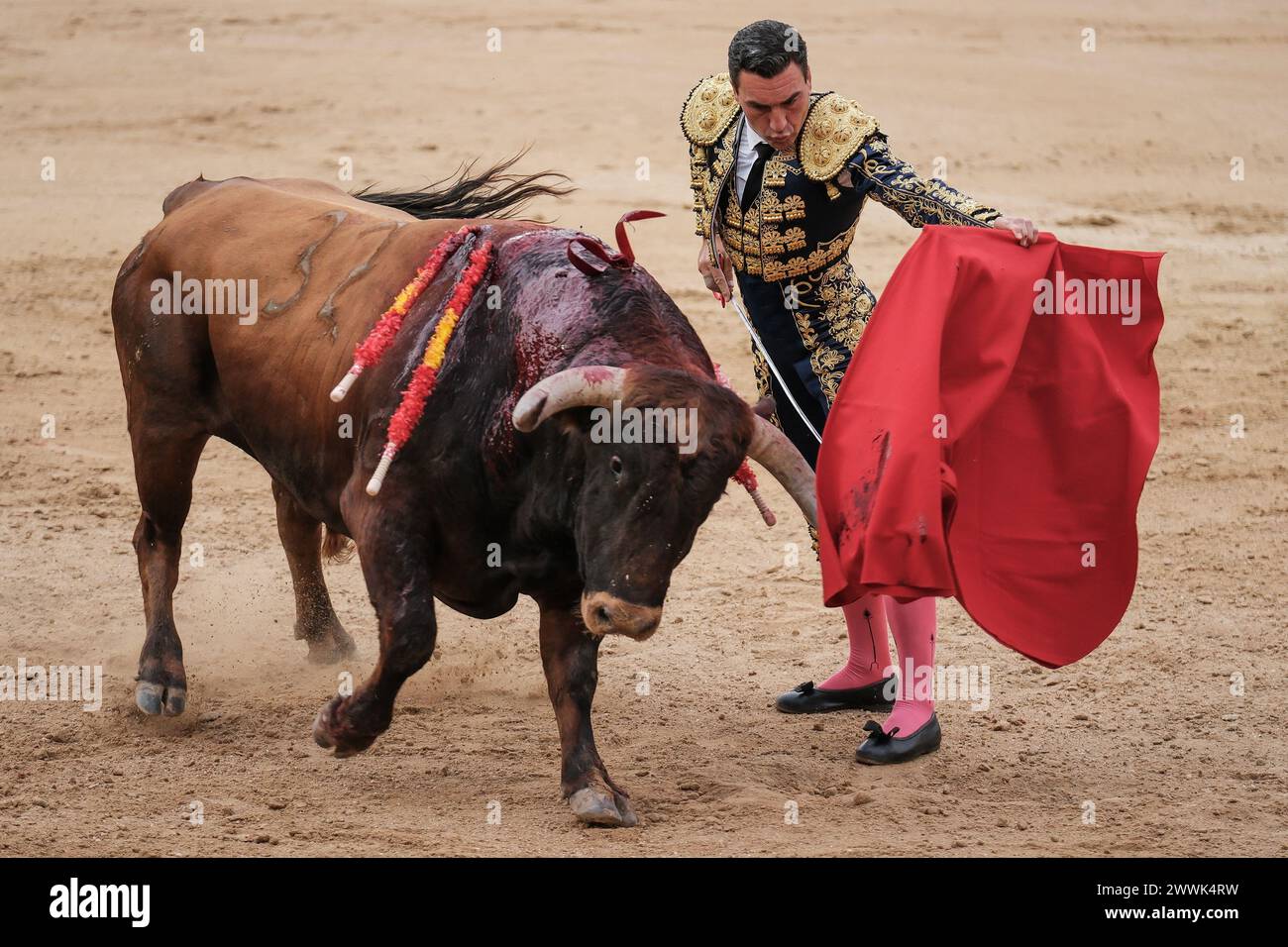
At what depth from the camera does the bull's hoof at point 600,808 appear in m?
4.25

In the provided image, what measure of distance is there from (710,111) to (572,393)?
4.47 feet

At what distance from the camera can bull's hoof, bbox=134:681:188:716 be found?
5.11 m

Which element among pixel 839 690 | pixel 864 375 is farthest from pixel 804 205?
pixel 839 690

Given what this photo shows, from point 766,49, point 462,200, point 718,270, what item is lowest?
point 718,270

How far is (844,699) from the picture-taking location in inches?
208

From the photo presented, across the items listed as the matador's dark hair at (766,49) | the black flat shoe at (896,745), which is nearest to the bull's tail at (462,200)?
the matador's dark hair at (766,49)

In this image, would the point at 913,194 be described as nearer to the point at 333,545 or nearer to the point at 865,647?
the point at 865,647

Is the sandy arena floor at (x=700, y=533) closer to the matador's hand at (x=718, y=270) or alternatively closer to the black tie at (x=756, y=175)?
the matador's hand at (x=718, y=270)

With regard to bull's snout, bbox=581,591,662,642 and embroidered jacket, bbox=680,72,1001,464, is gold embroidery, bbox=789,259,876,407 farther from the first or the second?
bull's snout, bbox=581,591,662,642

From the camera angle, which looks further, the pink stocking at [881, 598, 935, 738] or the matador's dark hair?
the pink stocking at [881, 598, 935, 738]

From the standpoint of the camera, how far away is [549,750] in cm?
491

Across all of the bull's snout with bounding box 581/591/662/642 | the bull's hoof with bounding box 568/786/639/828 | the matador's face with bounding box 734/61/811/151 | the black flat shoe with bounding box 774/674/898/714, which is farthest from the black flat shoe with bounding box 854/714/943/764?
the matador's face with bounding box 734/61/811/151

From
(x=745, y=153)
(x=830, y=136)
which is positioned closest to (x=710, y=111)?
(x=745, y=153)

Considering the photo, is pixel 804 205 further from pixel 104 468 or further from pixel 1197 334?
pixel 1197 334
